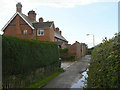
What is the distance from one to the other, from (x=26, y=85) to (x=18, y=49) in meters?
3.19

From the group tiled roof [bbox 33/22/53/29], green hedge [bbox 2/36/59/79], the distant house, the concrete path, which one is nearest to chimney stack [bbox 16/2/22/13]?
the distant house

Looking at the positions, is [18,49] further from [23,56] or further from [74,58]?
[74,58]

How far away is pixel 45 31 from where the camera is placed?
31.4 meters

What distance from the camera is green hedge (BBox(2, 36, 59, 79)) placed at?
297 inches

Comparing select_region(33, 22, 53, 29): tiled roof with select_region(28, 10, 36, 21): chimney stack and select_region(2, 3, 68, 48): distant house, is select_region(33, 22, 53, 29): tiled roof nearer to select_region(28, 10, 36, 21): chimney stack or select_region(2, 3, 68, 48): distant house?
select_region(2, 3, 68, 48): distant house

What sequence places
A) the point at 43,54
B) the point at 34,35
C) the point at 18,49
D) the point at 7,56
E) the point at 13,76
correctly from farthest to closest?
the point at 34,35 < the point at 43,54 < the point at 18,49 < the point at 13,76 < the point at 7,56

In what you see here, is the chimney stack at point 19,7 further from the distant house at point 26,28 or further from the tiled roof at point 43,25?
the tiled roof at point 43,25

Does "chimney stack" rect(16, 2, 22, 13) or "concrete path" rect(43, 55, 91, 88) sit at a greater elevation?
"chimney stack" rect(16, 2, 22, 13)

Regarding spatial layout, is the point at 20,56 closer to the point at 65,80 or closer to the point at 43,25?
the point at 65,80

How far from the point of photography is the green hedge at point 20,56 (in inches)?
297

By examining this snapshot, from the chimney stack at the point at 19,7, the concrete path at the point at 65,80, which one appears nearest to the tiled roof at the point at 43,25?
the chimney stack at the point at 19,7

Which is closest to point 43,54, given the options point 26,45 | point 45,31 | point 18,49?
point 26,45

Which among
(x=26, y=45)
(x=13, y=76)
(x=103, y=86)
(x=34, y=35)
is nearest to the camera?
(x=103, y=86)

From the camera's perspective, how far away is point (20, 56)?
893cm
